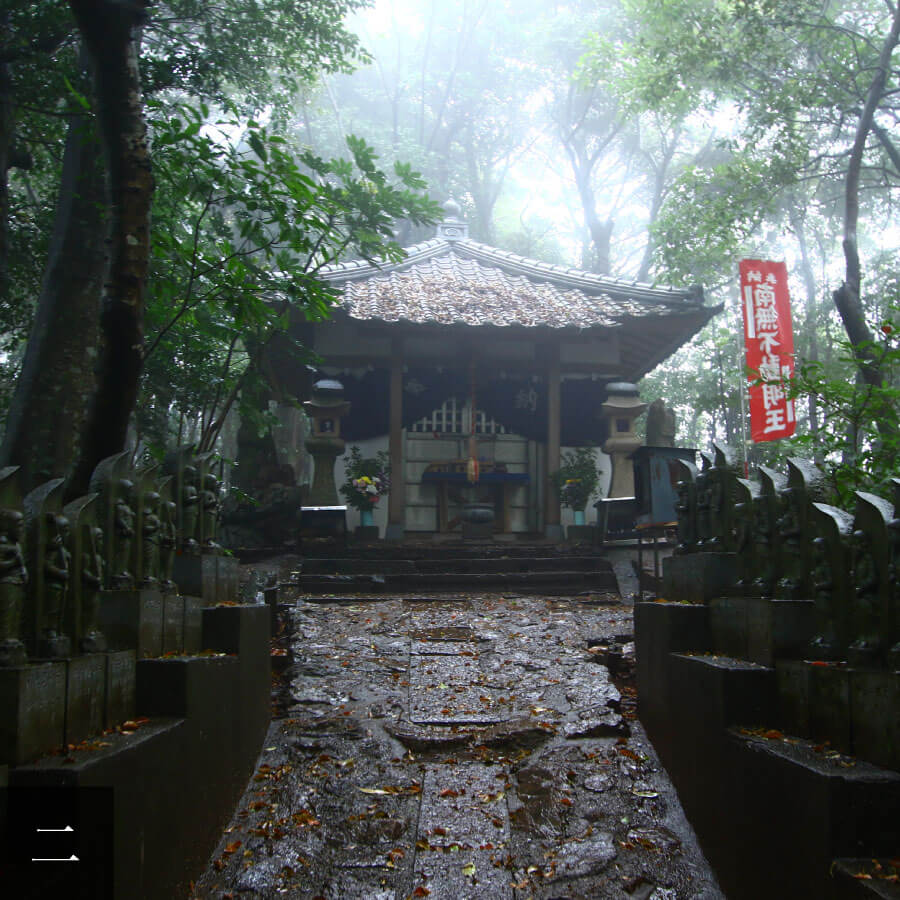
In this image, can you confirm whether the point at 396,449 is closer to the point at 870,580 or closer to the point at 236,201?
the point at 236,201

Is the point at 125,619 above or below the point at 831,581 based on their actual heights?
below

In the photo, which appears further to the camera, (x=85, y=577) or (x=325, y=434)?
(x=325, y=434)

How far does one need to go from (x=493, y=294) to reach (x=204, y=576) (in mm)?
10487

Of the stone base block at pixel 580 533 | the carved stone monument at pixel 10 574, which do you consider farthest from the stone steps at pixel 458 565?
the carved stone monument at pixel 10 574

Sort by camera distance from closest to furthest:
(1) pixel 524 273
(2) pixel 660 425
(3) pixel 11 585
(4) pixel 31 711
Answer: (4) pixel 31 711 → (3) pixel 11 585 → (2) pixel 660 425 → (1) pixel 524 273

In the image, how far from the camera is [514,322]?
12984 mm

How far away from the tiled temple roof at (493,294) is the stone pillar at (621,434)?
1.34m

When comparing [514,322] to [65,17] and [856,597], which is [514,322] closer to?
[65,17]

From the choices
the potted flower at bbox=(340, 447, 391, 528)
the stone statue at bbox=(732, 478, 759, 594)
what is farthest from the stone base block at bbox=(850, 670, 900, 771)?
the potted flower at bbox=(340, 447, 391, 528)

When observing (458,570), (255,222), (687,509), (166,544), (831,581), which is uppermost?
(255,222)

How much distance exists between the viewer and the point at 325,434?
44.2ft

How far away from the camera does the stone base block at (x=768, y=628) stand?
352cm
